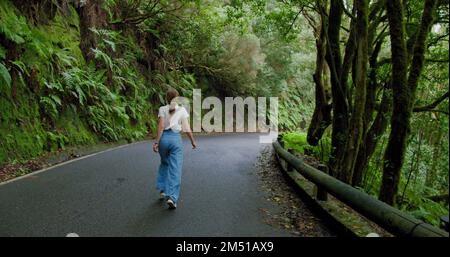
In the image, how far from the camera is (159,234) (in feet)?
17.4

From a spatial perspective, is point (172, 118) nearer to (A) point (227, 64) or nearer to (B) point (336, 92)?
(B) point (336, 92)

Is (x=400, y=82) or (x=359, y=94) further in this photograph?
(x=359, y=94)

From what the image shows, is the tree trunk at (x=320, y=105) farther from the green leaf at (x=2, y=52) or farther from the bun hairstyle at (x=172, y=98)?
the green leaf at (x=2, y=52)

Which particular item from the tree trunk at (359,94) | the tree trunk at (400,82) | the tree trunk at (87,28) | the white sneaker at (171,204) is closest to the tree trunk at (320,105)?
the tree trunk at (359,94)

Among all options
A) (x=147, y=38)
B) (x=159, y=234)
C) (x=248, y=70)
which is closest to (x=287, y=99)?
(x=248, y=70)

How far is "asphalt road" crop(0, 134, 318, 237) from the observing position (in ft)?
18.0

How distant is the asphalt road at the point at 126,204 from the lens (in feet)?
18.0

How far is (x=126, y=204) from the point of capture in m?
6.80

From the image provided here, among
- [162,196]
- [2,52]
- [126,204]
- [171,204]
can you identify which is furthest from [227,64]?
[171,204]

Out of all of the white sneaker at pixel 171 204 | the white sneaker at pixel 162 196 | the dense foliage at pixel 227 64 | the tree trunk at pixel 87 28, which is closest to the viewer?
the white sneaker at pixel 171 204

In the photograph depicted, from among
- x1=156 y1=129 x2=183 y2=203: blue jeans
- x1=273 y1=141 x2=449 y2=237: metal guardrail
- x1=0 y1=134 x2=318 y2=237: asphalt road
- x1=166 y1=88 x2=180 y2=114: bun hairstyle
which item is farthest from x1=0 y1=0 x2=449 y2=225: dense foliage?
x1=166 y1=88 x2=180 y2=114: bun hairstyle

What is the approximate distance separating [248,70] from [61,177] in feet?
72.4

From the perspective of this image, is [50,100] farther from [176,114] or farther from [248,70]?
[248,70]
